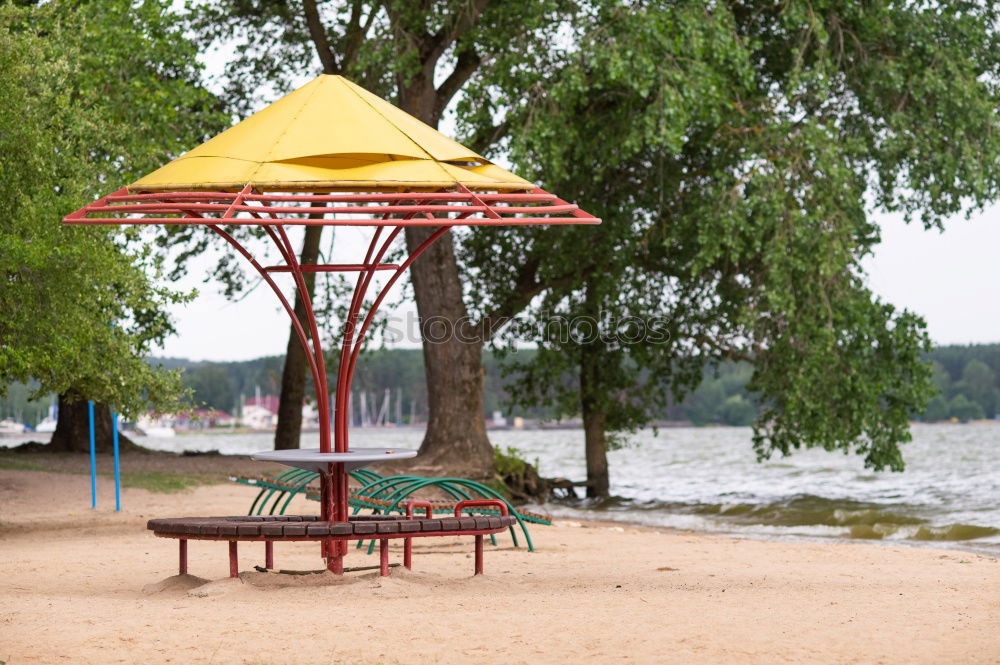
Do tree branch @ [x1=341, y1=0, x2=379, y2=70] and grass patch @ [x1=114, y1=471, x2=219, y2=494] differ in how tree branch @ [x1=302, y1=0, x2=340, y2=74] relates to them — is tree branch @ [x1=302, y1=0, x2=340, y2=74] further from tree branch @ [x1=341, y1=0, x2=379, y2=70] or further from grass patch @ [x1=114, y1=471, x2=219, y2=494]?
grass patch @ [x1=114, y1=471, x2=219, y2=494]

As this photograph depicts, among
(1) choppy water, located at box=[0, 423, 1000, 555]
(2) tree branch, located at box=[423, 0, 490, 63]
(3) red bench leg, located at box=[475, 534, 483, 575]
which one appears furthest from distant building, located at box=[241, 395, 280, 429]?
(3) red bench leg, located at box=[475, 534, 483, 575]

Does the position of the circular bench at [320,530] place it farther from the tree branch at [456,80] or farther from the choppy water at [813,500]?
the tree branch at [456,80]

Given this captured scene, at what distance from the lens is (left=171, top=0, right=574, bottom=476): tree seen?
16891 millimetres

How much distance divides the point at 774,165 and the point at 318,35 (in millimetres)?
7993

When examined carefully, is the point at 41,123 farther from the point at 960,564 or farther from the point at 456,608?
the point at 960,564

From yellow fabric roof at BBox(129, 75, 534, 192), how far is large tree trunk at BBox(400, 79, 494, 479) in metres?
10.4

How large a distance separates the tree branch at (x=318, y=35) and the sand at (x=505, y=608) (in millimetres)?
11202

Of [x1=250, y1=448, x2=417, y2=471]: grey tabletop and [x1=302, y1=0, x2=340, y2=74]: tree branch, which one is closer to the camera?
[x1=250, y1=448, x2=417, y2=471]: grey tabletop

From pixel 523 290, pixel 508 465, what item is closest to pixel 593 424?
pixel 523 290

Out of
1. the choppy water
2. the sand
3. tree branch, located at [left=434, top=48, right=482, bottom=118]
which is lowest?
the choppy water

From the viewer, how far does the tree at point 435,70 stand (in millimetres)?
16891

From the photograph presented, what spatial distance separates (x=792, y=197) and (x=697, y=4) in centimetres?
280

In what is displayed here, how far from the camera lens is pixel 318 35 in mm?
20125

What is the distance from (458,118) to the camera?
16469 mm
